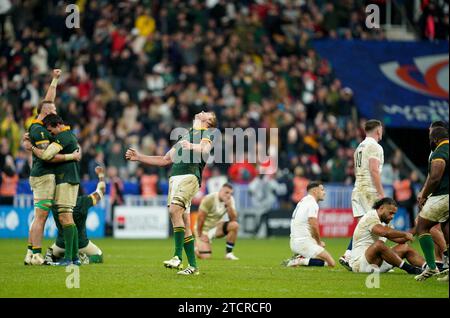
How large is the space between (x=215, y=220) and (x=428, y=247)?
7.63 metres

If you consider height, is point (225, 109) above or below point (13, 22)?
below

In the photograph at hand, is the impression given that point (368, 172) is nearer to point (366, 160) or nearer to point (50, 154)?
point (366, 160)

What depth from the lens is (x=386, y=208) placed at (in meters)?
15.0

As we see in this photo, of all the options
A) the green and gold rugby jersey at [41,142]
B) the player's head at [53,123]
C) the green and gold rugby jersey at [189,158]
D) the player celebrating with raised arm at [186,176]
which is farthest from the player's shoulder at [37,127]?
the green and gold rugby jersey at [189,158]

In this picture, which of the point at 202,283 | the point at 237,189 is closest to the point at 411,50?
the point at 237,189

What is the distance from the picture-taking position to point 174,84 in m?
32.8

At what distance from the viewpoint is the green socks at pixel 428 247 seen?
45.3 feet

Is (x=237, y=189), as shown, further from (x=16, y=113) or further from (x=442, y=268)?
(x=442, y=268)

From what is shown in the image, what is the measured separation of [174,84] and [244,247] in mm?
10376

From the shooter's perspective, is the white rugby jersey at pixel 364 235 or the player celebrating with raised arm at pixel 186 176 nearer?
the player celebrating with raised arm at pixel 186 176

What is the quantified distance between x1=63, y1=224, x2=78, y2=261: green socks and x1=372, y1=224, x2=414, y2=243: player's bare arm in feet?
16.3

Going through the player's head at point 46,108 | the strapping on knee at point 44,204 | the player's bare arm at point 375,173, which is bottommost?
the strapping on knee at point 44,204

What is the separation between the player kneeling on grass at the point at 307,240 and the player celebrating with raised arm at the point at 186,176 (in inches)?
112

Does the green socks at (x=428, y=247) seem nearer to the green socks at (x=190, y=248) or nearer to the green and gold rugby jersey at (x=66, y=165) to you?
the green socks at (x=190, y=248)
